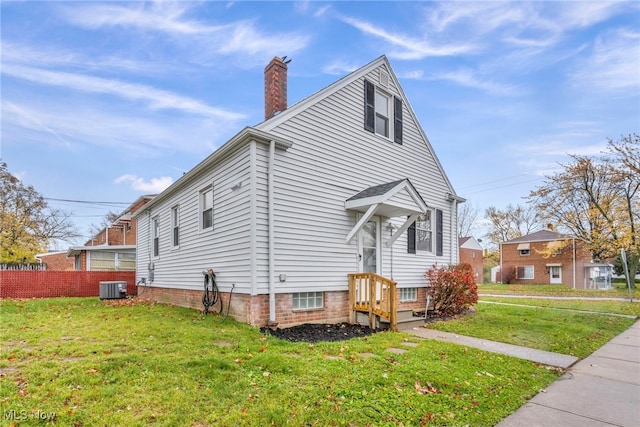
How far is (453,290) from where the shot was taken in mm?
10258

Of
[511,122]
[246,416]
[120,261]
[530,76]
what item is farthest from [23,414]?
[120,261]

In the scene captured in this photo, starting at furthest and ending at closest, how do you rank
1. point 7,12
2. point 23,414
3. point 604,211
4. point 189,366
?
point 604,211 < point 7,12 < point 189,366 < point 23,414

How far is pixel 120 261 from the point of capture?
23.0 metres

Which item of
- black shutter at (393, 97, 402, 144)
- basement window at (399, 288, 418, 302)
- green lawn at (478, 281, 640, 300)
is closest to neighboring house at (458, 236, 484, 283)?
green lawn at (478, 281, 640, 300)

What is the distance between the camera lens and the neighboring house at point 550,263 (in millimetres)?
30027

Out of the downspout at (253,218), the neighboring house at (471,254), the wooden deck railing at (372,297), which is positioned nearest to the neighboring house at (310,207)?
the downspout at (253,218)

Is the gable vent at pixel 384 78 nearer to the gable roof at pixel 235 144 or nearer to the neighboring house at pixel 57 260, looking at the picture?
the gable roof at pixel 235 144

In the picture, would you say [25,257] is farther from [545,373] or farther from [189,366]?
[545,373]

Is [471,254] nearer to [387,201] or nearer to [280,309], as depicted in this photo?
[387,201]

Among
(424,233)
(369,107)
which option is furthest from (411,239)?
(369,107)

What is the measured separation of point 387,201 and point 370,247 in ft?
5.98

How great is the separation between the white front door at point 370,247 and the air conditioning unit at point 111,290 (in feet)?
35.8

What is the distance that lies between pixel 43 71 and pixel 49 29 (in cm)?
262

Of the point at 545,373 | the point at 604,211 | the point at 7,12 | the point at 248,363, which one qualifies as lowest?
the point at 545,373
